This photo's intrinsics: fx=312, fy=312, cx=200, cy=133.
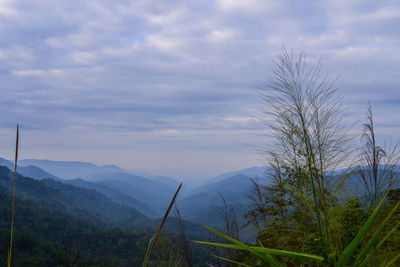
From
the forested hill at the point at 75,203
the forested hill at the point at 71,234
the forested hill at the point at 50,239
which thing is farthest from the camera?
the forested hill at the point at 75,203

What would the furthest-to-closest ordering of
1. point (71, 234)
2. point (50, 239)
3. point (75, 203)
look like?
point (75, 203), point (50, 239), point (71, 234)

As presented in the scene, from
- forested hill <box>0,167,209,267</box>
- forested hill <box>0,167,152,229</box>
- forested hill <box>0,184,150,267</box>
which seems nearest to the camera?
forested hill <box>0,167,209,267</box>

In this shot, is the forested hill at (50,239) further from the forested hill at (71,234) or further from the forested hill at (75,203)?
the forested hill at (75,203)

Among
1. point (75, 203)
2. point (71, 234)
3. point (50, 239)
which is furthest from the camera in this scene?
point (75, 203)

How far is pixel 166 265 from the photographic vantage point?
2.49 metres

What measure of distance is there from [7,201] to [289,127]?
85496 mm

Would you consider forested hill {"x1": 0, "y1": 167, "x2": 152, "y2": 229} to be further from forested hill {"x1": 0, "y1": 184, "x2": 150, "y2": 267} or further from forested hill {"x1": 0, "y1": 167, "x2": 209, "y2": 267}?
forested hill {"x1": 0, "y1": 184, "x2": 150, "y2": 267}

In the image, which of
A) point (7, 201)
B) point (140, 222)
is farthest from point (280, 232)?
point (140, 222)

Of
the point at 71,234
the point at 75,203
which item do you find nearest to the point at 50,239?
the point at 75,203

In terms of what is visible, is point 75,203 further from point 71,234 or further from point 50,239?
point 71,234

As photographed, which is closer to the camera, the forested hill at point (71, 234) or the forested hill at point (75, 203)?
the forested hill at point (71, 234)

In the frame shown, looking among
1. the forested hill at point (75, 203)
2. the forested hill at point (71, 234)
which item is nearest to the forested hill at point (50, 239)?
the forested hill at point (71, 234)

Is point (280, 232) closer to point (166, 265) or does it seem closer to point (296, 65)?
point (166, 265)

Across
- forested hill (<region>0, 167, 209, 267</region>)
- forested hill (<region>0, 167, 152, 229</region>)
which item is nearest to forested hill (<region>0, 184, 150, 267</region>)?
forested hill (<region>0, 167, 209, 267</region>)
